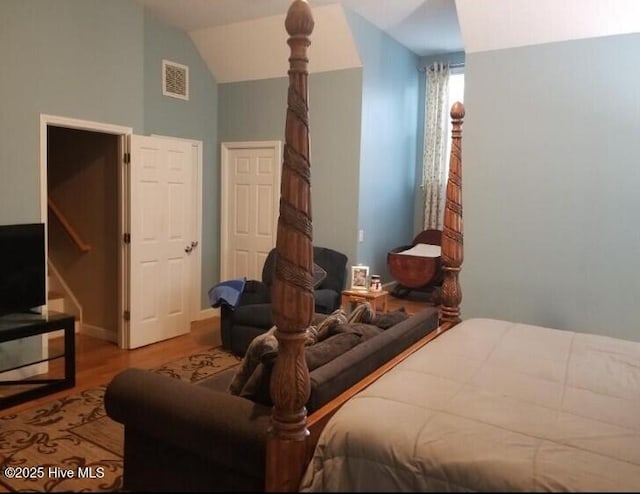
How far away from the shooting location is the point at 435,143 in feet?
20.8

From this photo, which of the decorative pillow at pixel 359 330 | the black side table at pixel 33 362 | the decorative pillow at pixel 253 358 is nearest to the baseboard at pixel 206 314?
the black side table at pixel 33 362

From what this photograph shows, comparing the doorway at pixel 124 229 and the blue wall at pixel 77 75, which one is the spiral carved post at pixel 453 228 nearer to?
the doorway at pixel 124 229

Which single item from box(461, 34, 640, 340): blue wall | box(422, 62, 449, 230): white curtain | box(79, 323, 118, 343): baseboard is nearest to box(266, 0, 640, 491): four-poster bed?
box(461, 34, 640, 340): blue wall

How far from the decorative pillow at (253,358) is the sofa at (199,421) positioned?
6 centimetres

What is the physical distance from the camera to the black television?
139 inches

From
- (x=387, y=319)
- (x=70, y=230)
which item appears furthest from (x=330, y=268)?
(x=70, y=230)

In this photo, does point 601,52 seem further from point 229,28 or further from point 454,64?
point 229,28

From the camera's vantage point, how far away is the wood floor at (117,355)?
3.88m

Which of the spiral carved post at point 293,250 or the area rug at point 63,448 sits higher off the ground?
the spiral carved post at point 293,250

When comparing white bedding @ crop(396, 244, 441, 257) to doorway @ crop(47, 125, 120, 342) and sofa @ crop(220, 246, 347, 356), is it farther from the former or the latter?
doorway @ crop(47, 125, 120, 342)

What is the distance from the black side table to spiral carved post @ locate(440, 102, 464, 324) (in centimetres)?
264

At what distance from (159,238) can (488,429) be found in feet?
13.1

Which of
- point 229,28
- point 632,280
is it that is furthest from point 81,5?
point 632,280

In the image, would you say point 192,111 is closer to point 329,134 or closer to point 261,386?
point 329,134
